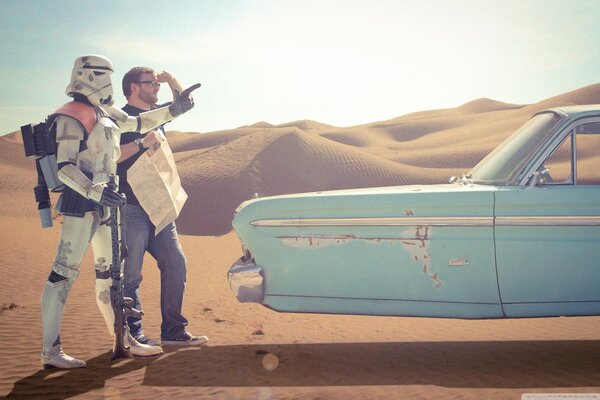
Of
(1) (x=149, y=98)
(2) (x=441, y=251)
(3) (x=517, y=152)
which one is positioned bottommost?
(2) (x=441, y=251)

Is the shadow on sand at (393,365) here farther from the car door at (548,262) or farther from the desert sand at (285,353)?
the car door at (548,262)

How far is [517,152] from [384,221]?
127 centimetres

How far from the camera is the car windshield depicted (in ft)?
12.9

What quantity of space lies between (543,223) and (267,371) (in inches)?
87.0

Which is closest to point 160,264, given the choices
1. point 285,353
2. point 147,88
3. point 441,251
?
point 285,353

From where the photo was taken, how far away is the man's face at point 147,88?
4777mm

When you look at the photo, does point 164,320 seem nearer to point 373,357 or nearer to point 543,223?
point 373,357

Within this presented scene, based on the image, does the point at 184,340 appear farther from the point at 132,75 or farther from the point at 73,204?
the point at 132,75

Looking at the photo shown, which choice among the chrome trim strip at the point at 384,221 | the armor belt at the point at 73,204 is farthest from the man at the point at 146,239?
the chrome trim strip at the point at 384,221

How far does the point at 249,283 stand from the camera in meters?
3.89

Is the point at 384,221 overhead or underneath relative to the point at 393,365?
overhead

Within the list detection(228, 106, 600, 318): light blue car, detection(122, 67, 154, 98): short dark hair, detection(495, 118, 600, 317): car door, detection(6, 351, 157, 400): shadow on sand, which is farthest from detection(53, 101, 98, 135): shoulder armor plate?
detection(495, 118, 600, 317): car door

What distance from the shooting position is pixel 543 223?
365 cm

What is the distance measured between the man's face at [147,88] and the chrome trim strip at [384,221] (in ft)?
5.84
